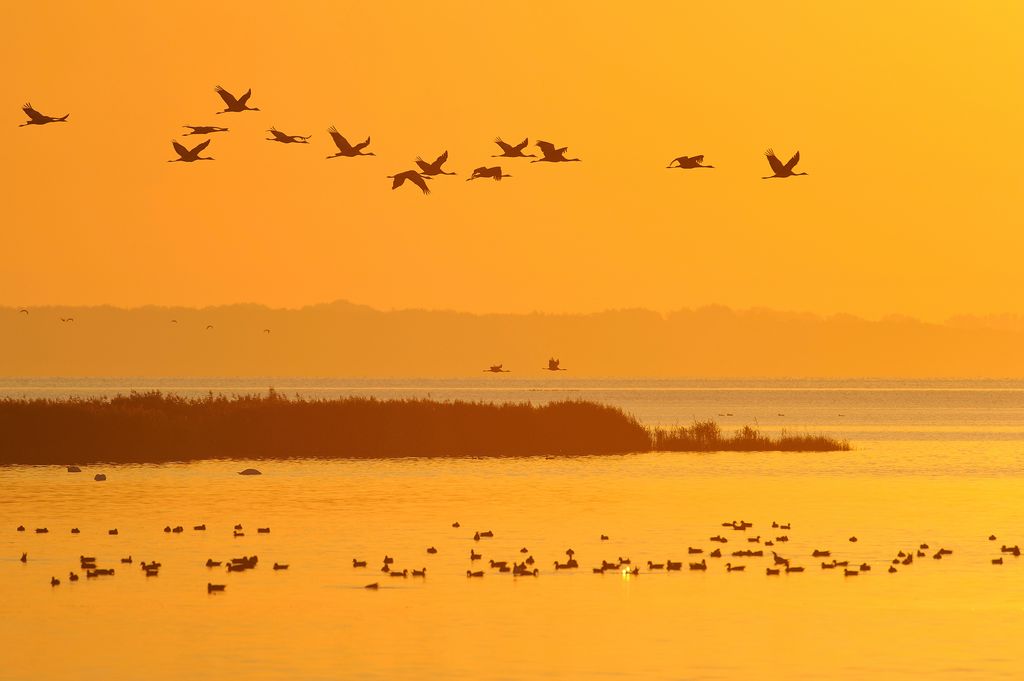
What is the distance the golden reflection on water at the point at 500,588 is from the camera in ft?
88.0

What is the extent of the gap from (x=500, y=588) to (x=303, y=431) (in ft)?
134

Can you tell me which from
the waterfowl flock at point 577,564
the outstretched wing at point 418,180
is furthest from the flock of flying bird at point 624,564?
the outstretched wing at point 418,180

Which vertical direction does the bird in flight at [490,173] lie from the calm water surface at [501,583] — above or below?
above

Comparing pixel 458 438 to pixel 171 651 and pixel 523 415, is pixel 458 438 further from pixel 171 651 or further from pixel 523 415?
pixel 171 651

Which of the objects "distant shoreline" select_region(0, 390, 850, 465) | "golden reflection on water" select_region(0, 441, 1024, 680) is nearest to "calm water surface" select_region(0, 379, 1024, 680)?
"golden reflection on water" select_region(0, 441, 1024, 680)

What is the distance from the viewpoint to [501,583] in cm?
3472

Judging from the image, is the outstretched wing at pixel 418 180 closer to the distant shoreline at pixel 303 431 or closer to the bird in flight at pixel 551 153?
the bird in flight at pixel 551 153

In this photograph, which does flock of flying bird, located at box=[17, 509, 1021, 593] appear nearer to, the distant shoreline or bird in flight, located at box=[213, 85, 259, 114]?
bird in flight, located at box=[213, 85, 259, 114]

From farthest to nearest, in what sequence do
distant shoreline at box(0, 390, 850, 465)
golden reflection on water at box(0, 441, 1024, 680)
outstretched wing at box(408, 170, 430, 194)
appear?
distant shoreline at box(0, 390, 850, 465) → outstretched wing at box(408, 170, 430, 194) → golden reflection on water at box(0, 441, 1024, 680)

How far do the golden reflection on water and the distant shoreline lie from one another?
879 centimetres

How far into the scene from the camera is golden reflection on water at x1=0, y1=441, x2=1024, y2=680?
2683cm

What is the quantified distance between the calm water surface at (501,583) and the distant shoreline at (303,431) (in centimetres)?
516

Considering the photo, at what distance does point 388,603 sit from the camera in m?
32.1

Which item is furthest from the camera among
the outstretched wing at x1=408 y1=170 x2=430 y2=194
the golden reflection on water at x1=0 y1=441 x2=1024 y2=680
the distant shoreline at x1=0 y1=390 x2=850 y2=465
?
the distant shoreline at x1=0 y1=390 x2=850 y2=465
